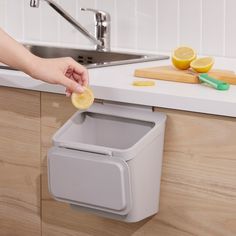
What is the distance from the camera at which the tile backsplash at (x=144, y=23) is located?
248cm

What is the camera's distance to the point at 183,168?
1880 mm

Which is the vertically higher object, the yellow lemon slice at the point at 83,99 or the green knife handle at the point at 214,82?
the green knife handle at the point at 214,82

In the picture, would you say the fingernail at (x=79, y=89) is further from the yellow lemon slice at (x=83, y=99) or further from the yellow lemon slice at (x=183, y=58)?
the yellow lemon slice at (x=183, y=58)

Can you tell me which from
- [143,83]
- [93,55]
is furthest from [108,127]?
[93,55]

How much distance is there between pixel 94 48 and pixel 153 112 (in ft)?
2.94

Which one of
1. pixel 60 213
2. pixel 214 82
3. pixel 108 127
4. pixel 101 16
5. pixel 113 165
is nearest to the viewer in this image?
pixel 113 165

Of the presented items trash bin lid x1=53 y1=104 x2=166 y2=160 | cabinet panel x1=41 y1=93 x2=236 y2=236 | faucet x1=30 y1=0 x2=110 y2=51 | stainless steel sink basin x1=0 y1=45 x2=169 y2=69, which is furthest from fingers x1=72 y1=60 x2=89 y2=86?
faucet x1=30 y1=0 x2=110 y2=51

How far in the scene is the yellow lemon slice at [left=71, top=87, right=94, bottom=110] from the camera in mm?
1855

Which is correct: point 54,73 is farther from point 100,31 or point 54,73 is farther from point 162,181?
point 100,31

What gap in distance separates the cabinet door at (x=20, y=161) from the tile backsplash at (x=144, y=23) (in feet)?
2.16

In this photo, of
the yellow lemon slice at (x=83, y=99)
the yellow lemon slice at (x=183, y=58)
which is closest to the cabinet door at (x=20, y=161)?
the yellow lemon slice at (x=83, y=99)

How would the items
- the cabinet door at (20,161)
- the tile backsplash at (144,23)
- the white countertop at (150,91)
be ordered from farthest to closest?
the tile backsplash at (144,23) → the cabinet door at (20,161) → the white countertop at (150,91)

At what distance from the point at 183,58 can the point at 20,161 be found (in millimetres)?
580

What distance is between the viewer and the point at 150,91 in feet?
6.19
